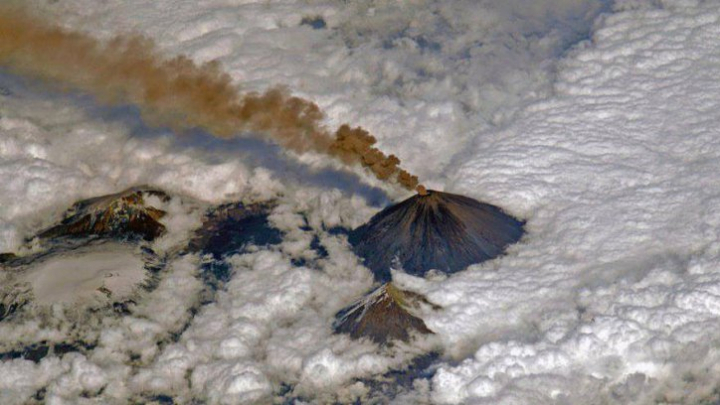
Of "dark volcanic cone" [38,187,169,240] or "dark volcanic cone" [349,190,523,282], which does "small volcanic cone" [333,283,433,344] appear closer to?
"dark volcanic cone" [349,190,523,282]

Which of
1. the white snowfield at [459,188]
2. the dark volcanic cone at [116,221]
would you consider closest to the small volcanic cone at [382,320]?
the white snowfield at [459,188]

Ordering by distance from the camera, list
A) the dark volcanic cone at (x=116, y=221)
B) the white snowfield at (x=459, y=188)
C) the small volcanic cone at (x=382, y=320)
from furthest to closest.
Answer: the dark volcanic cone at (x=116, y=221) < the small volcanic cone at (x=382, y=320) < the white snowfield at (x=459, y=188)

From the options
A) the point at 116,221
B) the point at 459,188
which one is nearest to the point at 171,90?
the point at 116,221

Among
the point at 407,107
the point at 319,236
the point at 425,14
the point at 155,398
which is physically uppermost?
the point at 425,14

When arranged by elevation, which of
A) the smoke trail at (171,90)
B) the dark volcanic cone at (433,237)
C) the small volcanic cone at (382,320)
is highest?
the smoke trail at (171,90)

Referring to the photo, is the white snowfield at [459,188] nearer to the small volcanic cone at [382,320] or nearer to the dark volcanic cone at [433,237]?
the small volcanic cone at [382,320]

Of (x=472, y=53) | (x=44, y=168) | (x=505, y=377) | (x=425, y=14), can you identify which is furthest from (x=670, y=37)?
(x=44, y=168)

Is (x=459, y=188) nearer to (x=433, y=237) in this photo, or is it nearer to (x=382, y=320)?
(x=433, y=237)

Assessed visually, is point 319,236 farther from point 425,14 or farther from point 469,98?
point 425,14
